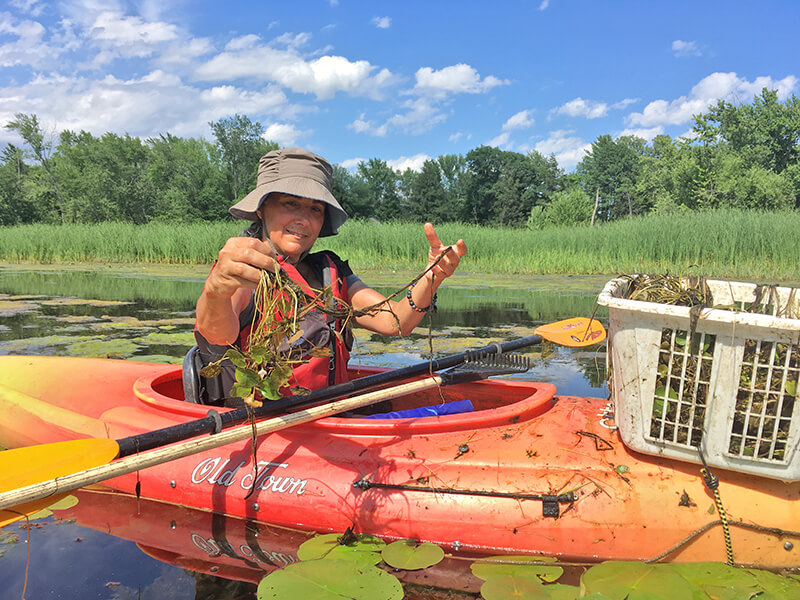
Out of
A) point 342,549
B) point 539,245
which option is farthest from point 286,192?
point 539,245

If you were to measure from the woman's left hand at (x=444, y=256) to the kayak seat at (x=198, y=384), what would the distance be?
1.17 meters

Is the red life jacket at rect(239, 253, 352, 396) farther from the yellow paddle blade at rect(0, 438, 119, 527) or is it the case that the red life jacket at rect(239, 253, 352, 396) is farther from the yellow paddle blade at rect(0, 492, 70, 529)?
the yellow paddle blade at rect(0, 492, 70, 529)

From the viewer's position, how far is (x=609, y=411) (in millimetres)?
2404

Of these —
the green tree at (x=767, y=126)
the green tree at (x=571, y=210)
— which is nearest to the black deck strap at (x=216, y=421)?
the green tree at (x=767, y=126)

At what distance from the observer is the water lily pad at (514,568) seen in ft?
6.09

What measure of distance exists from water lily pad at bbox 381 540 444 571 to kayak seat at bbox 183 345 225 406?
1121 millimetres

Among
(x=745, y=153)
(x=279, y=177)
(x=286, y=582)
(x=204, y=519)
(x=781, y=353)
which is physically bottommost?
(x=204, y=519)

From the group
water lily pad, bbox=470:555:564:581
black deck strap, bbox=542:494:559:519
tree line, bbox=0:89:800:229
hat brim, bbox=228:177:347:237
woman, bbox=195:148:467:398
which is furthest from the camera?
tree line, bbox=0:89:800:229

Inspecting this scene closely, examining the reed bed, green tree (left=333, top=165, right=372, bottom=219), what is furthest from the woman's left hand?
green tree (left=333, top=165, right=372, bottom=219)

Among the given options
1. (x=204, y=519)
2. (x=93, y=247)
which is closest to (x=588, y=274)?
(x=204, y=519)

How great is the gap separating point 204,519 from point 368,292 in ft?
4.11

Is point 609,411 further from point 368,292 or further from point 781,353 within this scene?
point 368,292

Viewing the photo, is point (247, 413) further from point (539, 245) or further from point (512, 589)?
point (539, 245)

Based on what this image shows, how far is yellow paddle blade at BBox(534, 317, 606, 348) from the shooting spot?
2924 millimetres
